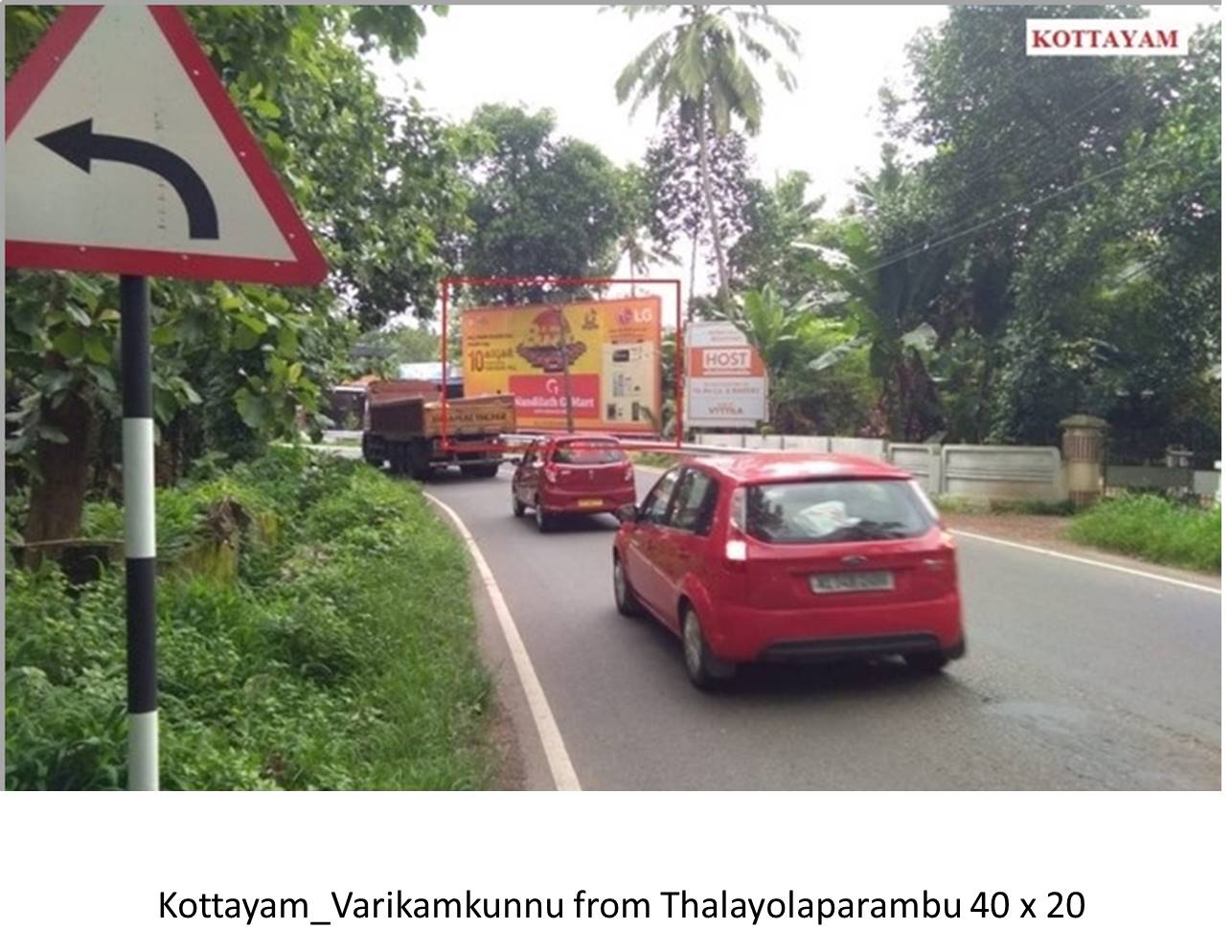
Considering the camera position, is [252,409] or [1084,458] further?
[1084,458]

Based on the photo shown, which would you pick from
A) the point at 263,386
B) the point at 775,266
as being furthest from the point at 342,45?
Answer: the point at 775,266

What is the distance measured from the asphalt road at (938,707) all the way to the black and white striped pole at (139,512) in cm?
210

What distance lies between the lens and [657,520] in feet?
22.1

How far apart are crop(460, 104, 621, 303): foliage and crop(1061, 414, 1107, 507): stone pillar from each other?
5672 millimetres

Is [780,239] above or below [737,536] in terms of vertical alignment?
above

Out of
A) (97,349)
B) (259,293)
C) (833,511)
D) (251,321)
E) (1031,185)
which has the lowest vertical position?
(833,511)

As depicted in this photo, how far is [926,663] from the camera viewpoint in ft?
18.6

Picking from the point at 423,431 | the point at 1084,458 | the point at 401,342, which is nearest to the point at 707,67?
the point at 1084,458

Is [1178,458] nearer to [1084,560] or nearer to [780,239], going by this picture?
[1084,560]

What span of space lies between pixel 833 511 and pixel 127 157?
3.78 m

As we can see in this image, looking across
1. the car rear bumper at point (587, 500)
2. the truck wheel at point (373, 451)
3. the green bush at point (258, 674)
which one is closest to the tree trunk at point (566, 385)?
the car rear bumper at point (587, 500)

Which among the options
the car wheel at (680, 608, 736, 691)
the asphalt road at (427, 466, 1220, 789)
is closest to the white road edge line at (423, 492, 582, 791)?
the asphalt road at (427, 466, 1220, 789)

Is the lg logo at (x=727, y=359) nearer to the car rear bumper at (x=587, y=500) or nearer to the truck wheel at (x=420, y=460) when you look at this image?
the car rear bumper at (x=587, y=500)

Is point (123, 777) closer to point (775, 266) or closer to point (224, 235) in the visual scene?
point (224, 235)
